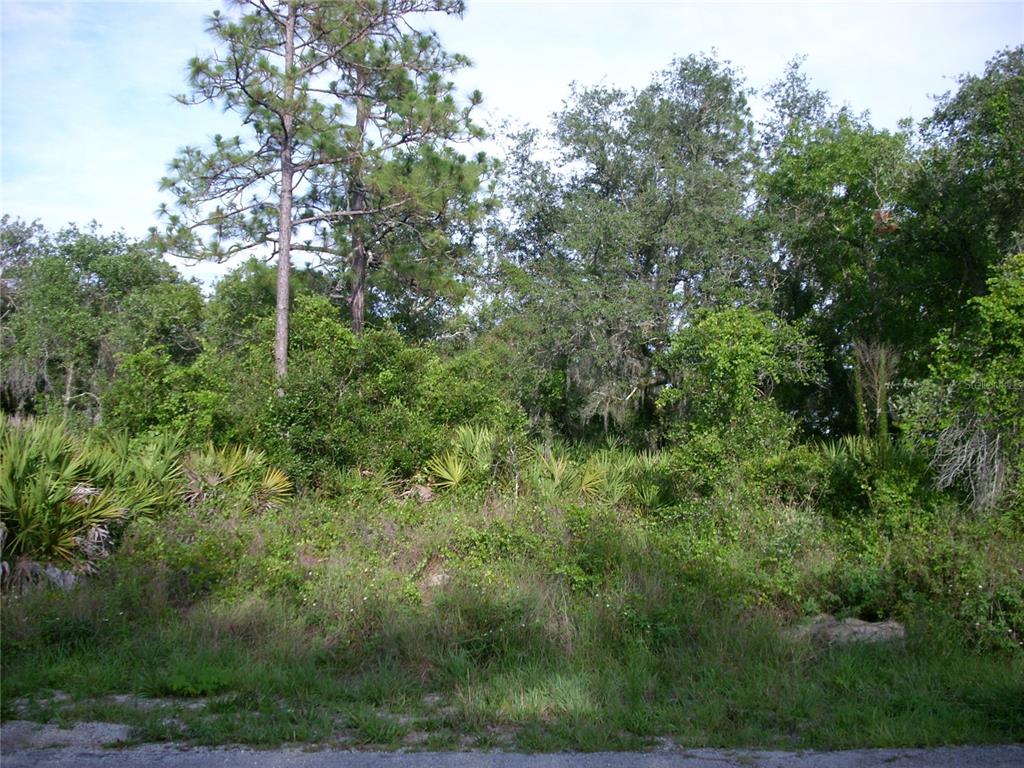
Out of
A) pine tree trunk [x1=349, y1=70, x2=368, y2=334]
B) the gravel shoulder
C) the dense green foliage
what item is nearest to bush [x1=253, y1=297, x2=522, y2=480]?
the dense green foliage

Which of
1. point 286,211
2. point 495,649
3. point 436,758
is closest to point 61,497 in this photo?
point 495,649

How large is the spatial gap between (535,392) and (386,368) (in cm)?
504

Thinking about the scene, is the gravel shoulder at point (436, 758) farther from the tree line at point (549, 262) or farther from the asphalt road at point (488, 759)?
the tree line at point (549, 262)

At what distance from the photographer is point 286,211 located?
1812cm

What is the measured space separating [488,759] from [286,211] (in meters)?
14.8

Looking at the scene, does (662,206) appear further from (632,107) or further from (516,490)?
(516,490)

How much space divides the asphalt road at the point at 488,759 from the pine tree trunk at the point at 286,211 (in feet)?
39.1

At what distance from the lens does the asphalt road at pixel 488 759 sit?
536 centimetres

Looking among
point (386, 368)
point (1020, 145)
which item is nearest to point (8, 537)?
point (386, 368)

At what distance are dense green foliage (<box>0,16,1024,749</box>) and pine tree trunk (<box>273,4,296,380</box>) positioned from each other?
0.73ft

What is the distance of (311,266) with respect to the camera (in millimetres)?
21766

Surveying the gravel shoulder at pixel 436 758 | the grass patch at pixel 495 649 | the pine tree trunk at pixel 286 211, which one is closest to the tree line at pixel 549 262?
the pine tree trunk at pixel 286 211

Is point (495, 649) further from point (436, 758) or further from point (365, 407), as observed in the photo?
point (365, 407)

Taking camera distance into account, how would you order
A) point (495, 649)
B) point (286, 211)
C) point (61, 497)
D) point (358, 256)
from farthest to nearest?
point (358, 256) → point (286, 211) → point (61, 497) → point (495, 649)
